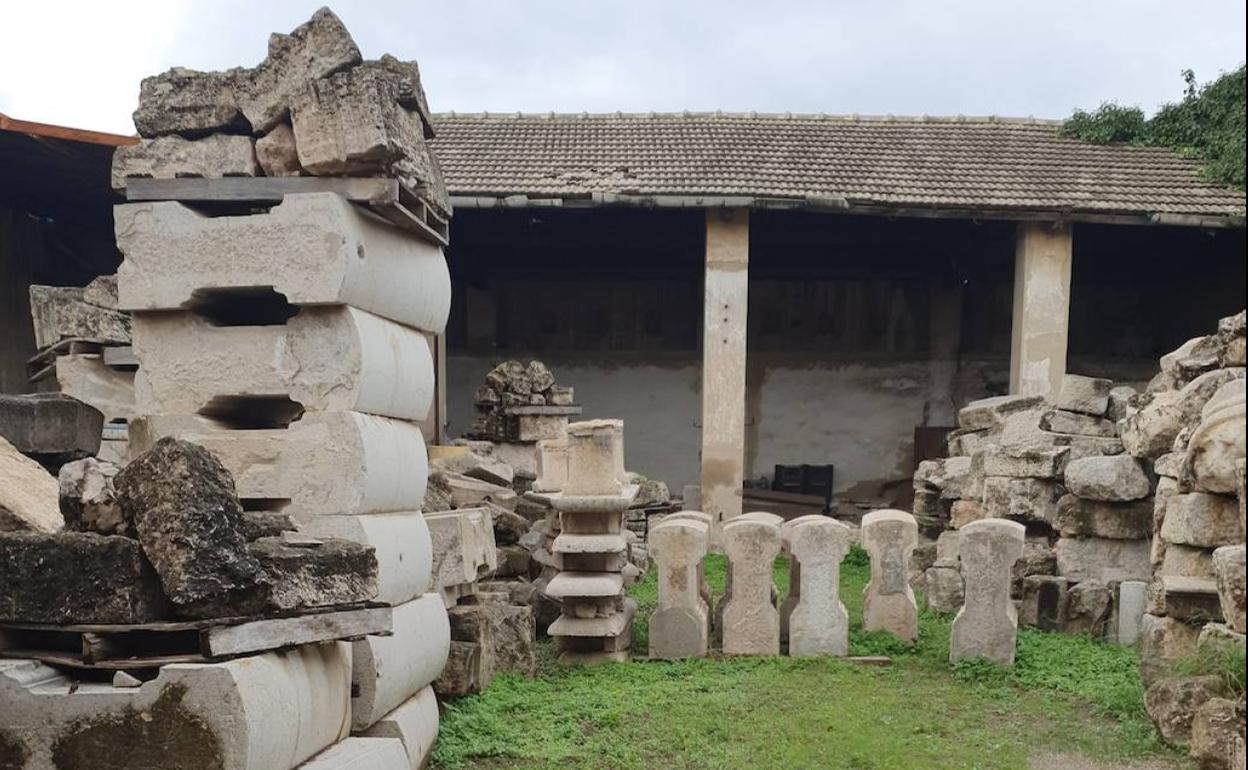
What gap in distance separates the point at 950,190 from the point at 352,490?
1026 cm

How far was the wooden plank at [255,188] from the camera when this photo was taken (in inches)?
159

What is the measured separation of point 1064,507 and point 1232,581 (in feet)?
13.1

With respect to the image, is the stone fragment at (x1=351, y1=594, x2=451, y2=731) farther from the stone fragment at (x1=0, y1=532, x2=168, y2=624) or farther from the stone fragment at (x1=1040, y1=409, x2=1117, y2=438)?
the stone fragment at (x1=1040, y1=409, x2=1117, y2=438)

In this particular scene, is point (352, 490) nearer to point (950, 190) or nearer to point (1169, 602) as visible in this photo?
point (1169, 602)

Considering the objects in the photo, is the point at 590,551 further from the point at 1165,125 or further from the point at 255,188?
the point at 1165,125

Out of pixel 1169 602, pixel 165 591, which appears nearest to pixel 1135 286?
pixel 1169 602

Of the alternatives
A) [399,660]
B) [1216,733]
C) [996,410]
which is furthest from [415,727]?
[996,410]

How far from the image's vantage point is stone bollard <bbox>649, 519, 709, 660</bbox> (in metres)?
6.59

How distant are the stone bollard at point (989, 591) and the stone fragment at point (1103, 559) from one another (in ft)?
4.17

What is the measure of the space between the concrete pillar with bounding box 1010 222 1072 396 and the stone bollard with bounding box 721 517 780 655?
7.15 metres

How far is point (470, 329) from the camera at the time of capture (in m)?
15.4

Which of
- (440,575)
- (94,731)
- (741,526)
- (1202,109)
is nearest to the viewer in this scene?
(94,731)

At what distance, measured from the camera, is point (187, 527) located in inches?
116

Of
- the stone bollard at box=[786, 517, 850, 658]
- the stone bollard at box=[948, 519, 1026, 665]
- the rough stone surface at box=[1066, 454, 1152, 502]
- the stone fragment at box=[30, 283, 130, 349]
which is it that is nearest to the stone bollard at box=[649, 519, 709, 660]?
the stone bollard at box=[786, 517, 850, 658]
